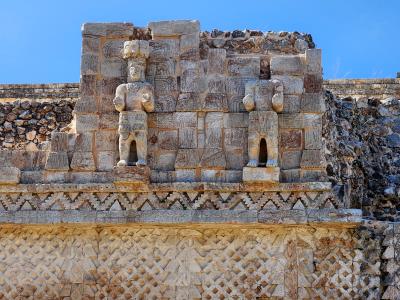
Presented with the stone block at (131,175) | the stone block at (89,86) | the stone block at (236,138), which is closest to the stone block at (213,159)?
the stone block at (236,138)

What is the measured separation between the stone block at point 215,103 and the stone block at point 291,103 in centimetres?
79

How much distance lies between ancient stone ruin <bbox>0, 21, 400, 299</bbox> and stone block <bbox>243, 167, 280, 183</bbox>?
0.06 ft

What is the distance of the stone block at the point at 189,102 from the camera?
44.2ft

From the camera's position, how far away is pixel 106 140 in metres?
13.6

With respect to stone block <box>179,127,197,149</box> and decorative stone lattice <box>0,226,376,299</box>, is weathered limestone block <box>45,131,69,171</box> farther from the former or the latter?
stone block <box>179,127,197,149</box>

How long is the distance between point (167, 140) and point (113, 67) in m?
1.35

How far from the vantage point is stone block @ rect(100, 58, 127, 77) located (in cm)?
1388

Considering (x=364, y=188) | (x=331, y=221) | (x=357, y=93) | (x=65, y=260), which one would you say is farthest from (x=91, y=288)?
(x=357, y=93)

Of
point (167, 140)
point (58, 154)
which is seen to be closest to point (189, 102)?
point (167, 140)

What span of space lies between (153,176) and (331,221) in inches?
96.2

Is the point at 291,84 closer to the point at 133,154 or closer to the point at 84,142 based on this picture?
the point at 133,154

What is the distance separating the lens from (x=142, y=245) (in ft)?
43.6

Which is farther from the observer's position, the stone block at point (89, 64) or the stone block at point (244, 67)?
the stone block at point (89, 64)

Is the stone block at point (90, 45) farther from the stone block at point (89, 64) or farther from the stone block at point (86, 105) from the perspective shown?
the stone block at point (86, 105)
